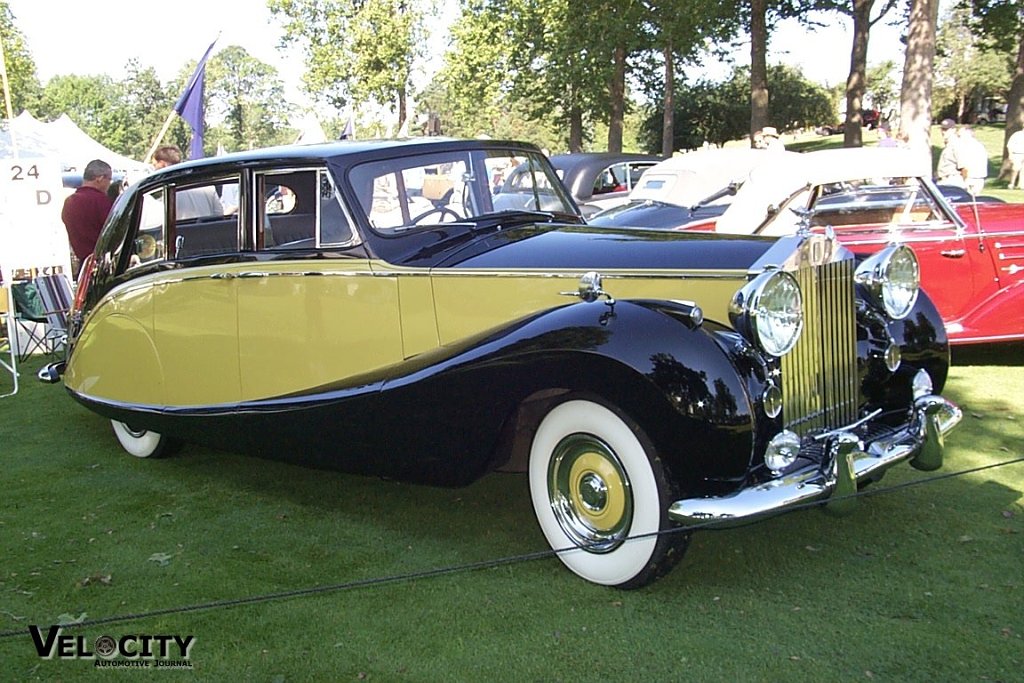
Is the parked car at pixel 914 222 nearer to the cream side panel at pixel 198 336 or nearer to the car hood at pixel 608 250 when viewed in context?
the car hood at pixel 608 250

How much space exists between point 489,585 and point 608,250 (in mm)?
1509

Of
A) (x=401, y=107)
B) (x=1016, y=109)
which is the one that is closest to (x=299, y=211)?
(x=1016, y=109)

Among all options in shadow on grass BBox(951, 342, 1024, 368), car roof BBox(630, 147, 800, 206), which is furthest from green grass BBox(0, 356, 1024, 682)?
car roof BBox(630, 147, 800, 206)

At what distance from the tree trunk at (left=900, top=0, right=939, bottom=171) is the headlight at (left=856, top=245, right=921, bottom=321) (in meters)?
12.4

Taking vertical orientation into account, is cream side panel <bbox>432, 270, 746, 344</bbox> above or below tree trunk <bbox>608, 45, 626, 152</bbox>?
below

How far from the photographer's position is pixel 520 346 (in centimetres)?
362

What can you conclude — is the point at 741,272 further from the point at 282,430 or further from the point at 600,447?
the point at 282,430

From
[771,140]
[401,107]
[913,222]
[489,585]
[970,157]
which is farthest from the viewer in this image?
[401,107]

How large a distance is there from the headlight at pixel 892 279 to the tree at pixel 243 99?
96.6m

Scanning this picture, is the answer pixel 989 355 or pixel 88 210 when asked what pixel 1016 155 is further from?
pixel 88 210

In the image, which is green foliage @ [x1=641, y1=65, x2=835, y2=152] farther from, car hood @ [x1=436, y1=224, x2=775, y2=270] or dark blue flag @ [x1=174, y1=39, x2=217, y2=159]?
car hood @ [x1=436, y1=224, x2=775, y2=270]

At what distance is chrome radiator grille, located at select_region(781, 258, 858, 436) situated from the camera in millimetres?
3688

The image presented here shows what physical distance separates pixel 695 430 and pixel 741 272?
788 mm

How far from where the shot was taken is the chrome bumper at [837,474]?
3166mm
